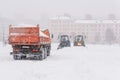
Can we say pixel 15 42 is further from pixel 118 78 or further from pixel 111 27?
pixel 111 27

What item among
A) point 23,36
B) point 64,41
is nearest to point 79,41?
point 64,41

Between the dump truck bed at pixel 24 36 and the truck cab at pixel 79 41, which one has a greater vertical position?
the dump truck bed at pixel 24 36

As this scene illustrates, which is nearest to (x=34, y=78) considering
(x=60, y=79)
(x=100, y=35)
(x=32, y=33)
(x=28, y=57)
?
(x=60, y=79)

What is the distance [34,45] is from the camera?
2545 cm

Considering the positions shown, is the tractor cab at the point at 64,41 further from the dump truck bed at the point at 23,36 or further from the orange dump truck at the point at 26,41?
the dump truck bed at the point at 23,36

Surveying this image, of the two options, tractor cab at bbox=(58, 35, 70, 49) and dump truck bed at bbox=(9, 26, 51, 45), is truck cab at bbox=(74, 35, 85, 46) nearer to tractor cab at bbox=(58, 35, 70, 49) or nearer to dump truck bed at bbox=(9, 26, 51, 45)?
tractor cab at bbox=(58, 35, 70, 49)

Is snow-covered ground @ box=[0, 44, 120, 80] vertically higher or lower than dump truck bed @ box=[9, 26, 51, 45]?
lower

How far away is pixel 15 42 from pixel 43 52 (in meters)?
2.15

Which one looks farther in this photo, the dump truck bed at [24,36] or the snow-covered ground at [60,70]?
the dump truck bed at [24,36]

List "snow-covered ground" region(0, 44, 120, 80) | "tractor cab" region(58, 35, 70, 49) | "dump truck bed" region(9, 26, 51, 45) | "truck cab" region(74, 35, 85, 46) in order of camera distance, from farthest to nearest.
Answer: "truck cab" region(74, 35, 85, 46), "tractor cab" region(58, 35, 70, 49), "dump truck bed" region(9, 26, 51, 45), "snow-covered ground" region(0, 44, 120, 80)

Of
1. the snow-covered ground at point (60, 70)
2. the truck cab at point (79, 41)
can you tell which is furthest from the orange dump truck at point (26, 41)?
the truck cab at point (79, 41)

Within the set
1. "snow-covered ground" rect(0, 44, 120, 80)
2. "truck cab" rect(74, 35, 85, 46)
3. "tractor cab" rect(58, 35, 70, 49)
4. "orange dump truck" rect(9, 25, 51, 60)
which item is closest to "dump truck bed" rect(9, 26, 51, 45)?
"orange dump truck" rect(9, 25, 51, 60)

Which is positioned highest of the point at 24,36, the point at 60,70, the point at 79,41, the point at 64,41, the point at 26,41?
the point at 24,36

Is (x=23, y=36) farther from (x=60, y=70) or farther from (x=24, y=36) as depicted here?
(x=60, y=70)
